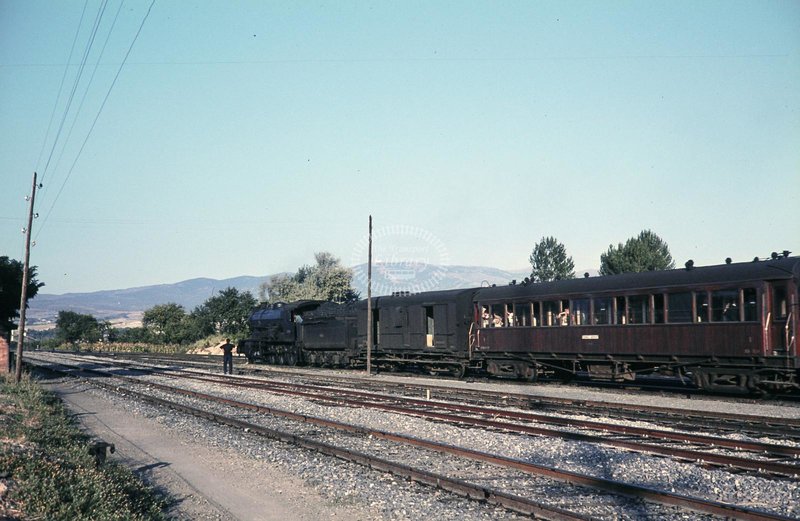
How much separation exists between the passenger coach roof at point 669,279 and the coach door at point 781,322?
44 cm

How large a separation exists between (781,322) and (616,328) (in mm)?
5117

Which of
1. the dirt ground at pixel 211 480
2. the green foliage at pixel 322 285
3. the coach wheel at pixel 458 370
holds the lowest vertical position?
the dirt ground at pixel 211 480

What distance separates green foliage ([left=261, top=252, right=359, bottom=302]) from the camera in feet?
269

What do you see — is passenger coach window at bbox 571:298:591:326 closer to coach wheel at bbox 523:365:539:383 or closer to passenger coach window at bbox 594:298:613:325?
passenger coach window at bbox 594:298:613:325

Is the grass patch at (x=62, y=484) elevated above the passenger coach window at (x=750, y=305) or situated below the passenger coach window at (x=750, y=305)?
below

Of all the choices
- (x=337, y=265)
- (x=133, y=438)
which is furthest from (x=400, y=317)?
(x=337, y=265)

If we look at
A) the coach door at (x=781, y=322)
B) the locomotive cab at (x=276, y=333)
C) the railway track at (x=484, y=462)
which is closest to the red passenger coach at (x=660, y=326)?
the coach door at (x=781, y=322)

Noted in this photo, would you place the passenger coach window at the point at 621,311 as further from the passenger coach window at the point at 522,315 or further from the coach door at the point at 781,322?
the coach door at the point at 781,322

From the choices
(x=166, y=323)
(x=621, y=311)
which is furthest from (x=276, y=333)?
(x=166, y=323)

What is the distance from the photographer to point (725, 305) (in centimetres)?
1959

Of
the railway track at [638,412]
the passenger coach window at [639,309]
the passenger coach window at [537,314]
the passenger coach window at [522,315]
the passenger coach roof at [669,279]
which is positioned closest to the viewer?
the railway track at [638,412]

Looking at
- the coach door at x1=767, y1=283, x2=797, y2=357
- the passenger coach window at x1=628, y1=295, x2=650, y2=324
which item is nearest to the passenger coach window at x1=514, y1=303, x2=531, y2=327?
the passenger coach window at x1=628, y1=295, x2=650, y2=324

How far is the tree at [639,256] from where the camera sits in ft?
Result: 280

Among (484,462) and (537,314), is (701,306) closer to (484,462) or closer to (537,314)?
(537,314)
